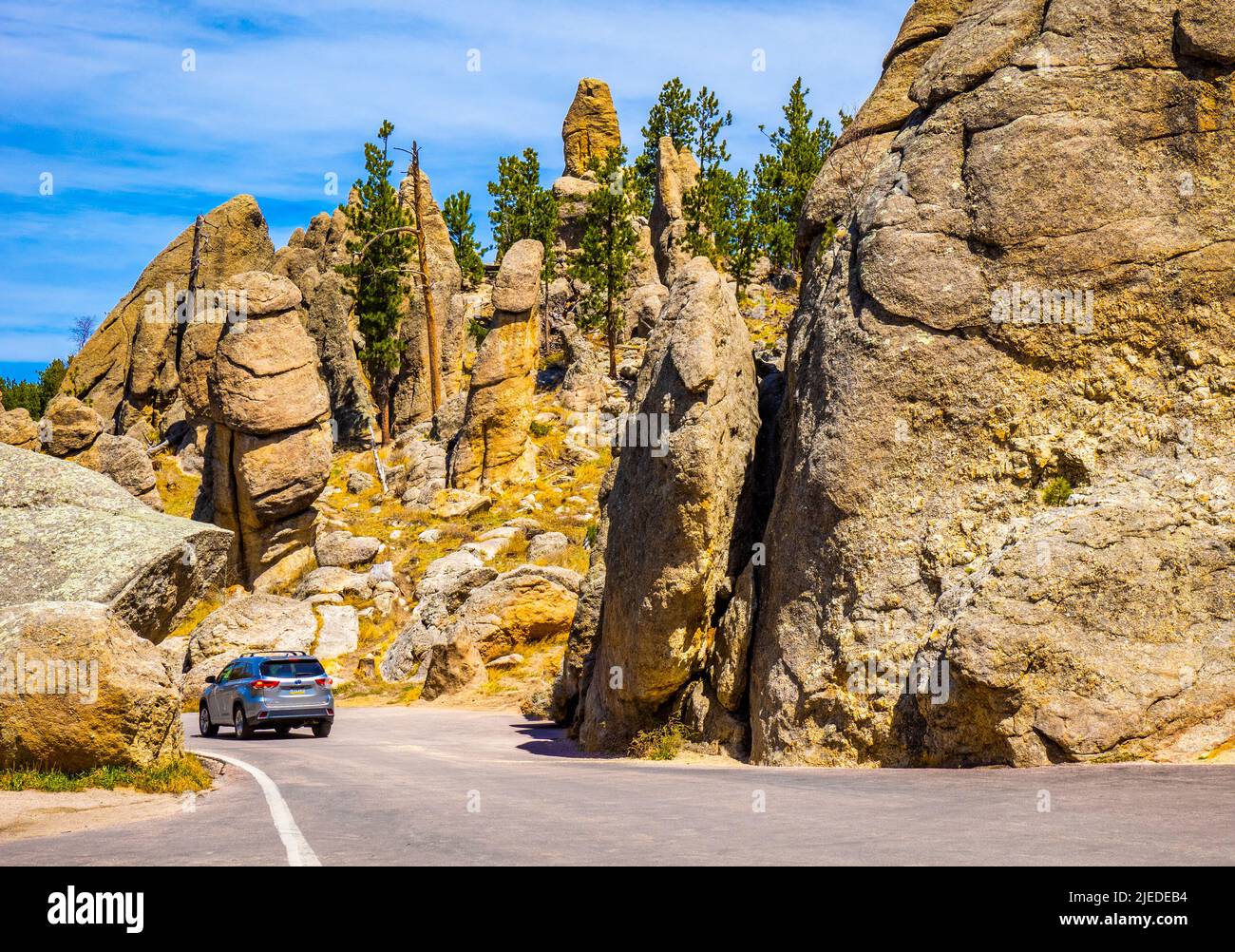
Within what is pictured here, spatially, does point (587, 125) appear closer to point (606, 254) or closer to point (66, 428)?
point (606, 254)

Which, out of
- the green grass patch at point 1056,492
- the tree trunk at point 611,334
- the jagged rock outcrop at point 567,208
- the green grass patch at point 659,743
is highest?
the jagged rock outcrop at point 567,208

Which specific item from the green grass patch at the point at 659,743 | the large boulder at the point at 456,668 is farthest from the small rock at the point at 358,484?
the green grass patch at the point at 659,743

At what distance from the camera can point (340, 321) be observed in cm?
6272

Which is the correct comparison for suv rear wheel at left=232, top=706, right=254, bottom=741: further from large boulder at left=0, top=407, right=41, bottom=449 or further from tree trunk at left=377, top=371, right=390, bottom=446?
tree trunk at left=377, top=371, right=390, bottom=446

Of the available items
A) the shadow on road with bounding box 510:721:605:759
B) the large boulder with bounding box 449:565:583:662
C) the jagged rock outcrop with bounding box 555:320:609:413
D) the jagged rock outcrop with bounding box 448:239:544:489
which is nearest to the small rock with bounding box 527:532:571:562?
the large boulder with bounding box 449:565:583:662

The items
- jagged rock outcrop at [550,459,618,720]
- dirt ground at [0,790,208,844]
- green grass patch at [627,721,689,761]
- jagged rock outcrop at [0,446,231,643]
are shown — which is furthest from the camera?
jagged rock outcrop at [550,459,618,720]

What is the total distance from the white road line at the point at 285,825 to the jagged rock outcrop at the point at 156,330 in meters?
53.5

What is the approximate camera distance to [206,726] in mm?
25500

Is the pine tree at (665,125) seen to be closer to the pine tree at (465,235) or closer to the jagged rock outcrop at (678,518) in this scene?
the pine tree at (465,235)

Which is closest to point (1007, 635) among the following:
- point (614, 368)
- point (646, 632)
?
point (646, 632)

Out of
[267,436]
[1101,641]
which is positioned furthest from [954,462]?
[267,436]

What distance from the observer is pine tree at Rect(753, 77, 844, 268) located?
66.9 m

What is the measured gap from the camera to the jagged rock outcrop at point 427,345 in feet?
212

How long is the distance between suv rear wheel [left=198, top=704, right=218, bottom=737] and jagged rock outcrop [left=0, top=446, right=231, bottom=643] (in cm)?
1132
